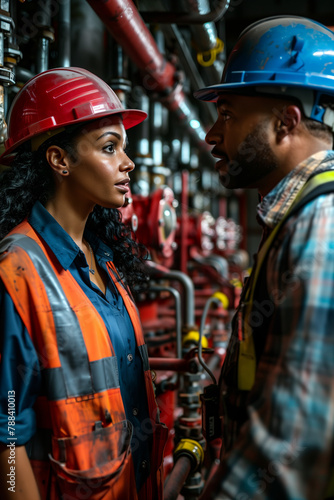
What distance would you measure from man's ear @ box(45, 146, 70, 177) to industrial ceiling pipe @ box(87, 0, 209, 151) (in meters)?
0.83

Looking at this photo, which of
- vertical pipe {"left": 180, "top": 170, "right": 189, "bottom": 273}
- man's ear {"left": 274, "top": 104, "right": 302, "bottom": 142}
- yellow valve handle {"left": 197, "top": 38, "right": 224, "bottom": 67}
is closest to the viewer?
man's ear {"left": 274, "top": 104, "right": 302, "bottom": 142}

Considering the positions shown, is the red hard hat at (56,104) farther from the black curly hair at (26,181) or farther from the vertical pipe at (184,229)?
the vertical pipe at (184,229)

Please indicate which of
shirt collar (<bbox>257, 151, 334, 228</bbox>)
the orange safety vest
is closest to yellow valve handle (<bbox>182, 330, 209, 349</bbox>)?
the orange safety vest

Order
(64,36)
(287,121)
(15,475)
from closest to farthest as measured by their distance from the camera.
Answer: (15,475), (287,121), (64,36)

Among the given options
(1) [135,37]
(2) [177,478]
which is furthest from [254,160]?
(1) [135,37]

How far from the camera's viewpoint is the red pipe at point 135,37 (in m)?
1.87

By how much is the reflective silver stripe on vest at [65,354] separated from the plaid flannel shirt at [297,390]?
46 centimetres

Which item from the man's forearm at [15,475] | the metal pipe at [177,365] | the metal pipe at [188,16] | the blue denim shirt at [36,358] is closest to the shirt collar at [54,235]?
the blue denim shirt at [36,358]

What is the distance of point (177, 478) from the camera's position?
1.75 metres

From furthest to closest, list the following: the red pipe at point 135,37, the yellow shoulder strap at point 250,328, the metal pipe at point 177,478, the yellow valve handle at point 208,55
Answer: the yellow valve handle at point 208,55, the red pipe at point 135,37, the metal pipe at point 177,478, the yellow shoulder strap at point 250,328

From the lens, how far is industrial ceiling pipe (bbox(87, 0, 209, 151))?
6.19ft

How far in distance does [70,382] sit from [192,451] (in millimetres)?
1081

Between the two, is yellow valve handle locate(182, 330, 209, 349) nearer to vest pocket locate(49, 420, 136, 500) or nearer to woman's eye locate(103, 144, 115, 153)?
vest pocket locate(49, 420, 136, 500)

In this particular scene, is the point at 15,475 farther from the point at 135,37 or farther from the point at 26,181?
the point at 135,37
